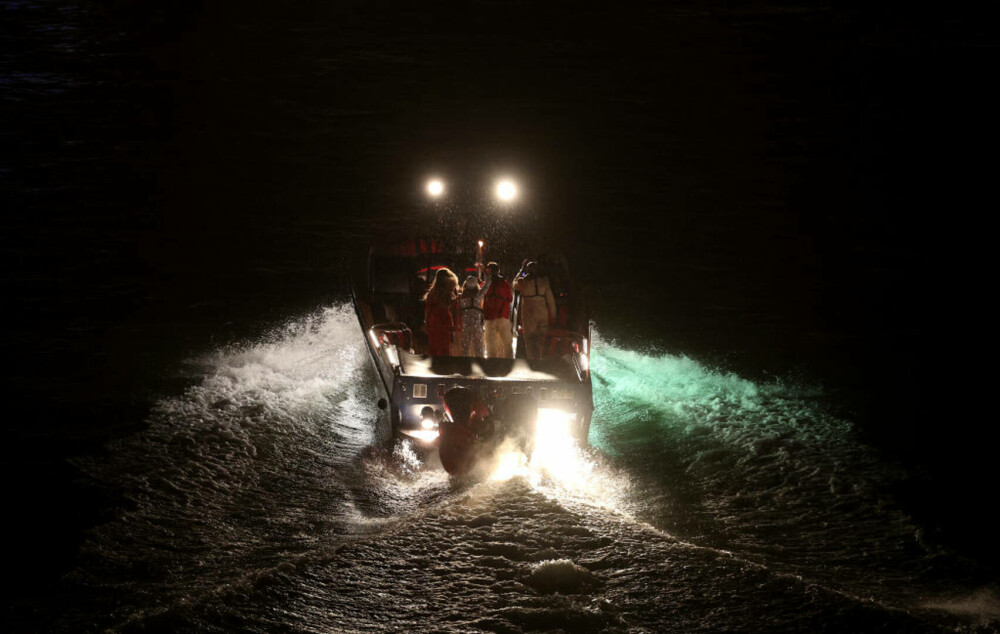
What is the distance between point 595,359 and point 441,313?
6104mm

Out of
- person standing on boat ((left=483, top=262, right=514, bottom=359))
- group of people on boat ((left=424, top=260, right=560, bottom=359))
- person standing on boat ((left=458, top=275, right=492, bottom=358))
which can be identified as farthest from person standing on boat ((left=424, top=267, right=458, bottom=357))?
person standing on boat ((left=483, top=262, right=514, bottom=359))

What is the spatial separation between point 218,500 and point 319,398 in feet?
13.7

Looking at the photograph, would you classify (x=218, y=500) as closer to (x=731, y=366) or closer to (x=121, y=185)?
(x=731, y=366)

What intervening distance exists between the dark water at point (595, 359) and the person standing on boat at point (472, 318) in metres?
1.78

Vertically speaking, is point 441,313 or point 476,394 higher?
point 441,313

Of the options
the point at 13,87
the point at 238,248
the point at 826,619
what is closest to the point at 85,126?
the point at 13,87

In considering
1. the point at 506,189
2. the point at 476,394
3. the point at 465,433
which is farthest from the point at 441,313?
the point at 506,189

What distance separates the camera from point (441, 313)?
1097 cm

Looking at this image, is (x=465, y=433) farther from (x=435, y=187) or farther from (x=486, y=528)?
(x=435, y=187)

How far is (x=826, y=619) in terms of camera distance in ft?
21.8

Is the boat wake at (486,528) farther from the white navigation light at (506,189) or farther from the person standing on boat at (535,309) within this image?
the white navigation light at (506,189)

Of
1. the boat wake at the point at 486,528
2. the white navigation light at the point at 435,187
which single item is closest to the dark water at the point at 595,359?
the boat wake at the point at 486,528

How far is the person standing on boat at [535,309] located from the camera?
1137 cm

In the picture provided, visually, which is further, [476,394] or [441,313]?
[441,313]
